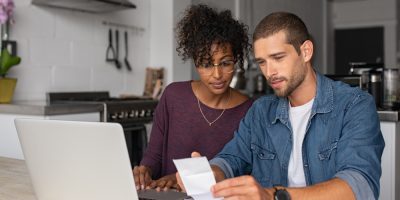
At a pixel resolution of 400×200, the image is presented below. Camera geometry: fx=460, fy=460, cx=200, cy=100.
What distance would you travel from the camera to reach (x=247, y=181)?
92cm

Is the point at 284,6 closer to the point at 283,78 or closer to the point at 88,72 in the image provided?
the point at 88,72

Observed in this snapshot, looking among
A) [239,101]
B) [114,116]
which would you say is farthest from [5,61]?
[239,101]

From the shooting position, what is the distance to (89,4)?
9.84 ft

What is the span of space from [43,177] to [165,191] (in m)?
0.31

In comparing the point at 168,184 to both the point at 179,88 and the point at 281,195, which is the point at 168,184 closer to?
the point at 281,195

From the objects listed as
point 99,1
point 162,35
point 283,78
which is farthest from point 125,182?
point 162,35

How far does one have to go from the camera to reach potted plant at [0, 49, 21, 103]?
2492mm

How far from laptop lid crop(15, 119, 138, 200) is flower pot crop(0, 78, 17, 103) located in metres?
1.63

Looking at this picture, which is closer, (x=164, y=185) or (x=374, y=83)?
(x=164, y=185)

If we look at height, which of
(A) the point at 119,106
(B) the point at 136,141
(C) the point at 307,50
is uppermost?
(C) the point at 307,50

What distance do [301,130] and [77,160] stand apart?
0.69 meters

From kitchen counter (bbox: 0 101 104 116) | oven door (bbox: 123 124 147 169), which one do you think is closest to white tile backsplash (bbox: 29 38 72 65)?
kitchen counter (bbox: 0 101 104 116)

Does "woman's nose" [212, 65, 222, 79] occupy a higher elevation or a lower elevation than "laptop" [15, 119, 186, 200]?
higher

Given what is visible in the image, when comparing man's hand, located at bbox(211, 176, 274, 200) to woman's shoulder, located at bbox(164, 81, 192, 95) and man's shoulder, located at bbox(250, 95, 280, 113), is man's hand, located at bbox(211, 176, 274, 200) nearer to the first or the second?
man's shoulder, located at bbox(250, 95, 280, 113)
